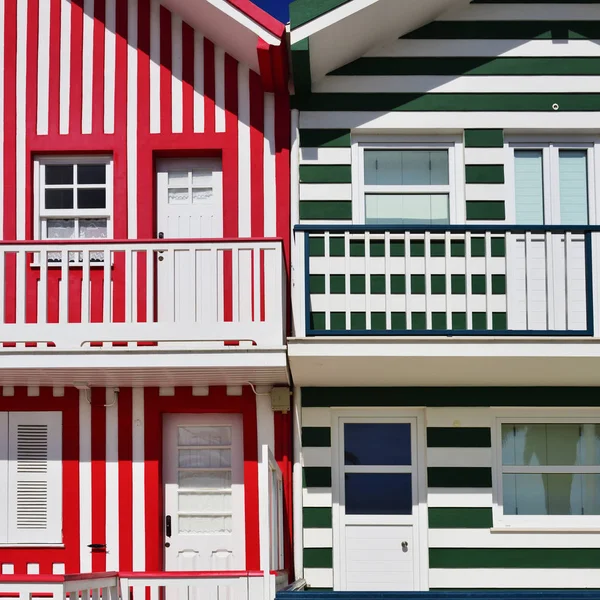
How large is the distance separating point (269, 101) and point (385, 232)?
2275mm

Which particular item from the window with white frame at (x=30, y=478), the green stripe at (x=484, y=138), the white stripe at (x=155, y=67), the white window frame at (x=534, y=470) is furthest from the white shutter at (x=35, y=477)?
the green stripe at (x=484, y=138)

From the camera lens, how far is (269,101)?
37.5 feet

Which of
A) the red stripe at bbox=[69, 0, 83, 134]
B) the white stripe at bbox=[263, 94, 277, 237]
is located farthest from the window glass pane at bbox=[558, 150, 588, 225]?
the red stripe at bbox=[69, 0, 83, 134]

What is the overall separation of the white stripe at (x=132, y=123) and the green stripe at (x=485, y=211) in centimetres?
356

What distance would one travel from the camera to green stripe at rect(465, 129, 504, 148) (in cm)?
1137

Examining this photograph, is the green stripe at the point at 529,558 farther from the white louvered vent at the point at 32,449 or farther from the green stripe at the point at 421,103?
the green stripe at the point at 421,103

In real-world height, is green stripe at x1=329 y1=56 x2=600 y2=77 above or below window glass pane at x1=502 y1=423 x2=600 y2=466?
above

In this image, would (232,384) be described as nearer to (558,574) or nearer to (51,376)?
(51,376)

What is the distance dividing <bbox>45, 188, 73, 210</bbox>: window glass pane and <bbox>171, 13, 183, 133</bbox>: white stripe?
135 centimetres

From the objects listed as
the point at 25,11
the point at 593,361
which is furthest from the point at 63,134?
the point at 593,361

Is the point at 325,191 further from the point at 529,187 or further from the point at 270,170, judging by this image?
the point at 529,187

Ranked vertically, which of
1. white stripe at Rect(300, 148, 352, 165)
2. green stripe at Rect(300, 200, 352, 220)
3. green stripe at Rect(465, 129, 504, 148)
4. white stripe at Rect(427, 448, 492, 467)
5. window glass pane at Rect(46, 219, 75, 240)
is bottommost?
white stripe at Rect(427, 448, 492, 467)

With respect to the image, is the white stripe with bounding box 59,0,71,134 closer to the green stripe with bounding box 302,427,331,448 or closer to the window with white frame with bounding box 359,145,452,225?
the window with white frame with bounding box 359,145,452,225

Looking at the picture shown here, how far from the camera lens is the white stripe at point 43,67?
1143cm
